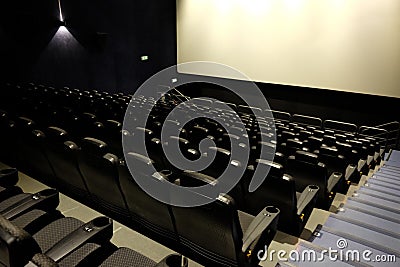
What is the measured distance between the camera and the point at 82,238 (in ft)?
3.99

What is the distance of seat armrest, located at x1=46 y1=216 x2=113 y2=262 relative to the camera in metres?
1.17

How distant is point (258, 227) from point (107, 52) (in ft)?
26.0

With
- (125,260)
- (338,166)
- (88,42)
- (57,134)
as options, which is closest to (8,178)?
(57,134)

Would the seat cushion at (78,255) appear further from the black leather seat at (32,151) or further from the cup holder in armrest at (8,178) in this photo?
the black leather seat at (32,151)

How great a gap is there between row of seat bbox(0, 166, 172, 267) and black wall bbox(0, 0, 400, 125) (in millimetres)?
6017

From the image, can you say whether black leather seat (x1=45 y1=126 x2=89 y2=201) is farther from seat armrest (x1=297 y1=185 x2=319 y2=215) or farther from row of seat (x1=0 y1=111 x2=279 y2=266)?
seat armrest (x1=297 y1=185 x2=319 y2=215)

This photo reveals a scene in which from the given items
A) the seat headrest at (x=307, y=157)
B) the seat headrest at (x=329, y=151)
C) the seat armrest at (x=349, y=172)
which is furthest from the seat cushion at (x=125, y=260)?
the seat headrest at (x=329, y=151)

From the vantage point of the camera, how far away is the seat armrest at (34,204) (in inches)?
55.9

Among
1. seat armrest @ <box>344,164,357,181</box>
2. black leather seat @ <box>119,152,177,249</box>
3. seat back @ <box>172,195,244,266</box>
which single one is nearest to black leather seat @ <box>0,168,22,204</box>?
black leather seat @ <box>119,152,177,249</box>

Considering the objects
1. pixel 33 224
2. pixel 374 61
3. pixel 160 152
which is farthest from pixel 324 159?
pixel 374 61

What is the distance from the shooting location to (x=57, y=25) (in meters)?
7.20

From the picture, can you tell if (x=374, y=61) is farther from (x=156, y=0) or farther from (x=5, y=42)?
(x=5, y=42)

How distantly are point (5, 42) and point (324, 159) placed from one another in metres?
6.53

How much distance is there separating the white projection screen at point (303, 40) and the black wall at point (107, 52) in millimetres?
448
